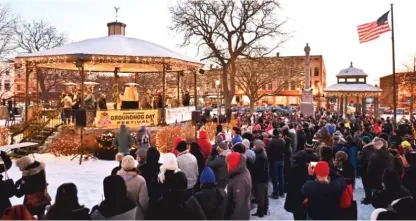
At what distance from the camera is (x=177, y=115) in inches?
788

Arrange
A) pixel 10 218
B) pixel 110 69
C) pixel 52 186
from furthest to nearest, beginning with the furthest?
pixel 110 69, pixel 52 186, pixel 10 218

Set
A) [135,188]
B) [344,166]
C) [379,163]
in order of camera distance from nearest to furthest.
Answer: [135,188] < [344,166] < [379,163]

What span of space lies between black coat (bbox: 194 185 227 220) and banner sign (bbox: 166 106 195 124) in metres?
14.0

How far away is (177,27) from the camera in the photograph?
34.8m

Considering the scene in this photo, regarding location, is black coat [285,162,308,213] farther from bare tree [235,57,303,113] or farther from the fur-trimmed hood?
bare tree [235,57,303,113]

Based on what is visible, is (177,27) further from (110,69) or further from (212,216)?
(212,216)

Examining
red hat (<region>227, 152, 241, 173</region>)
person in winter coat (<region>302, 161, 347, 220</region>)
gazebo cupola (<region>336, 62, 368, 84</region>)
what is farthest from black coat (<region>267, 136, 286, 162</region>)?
gazebo cupola (<region>336, 62, 368, 84</region>)

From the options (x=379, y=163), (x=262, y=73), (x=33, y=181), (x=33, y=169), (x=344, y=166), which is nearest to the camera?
(x=33, y=181)

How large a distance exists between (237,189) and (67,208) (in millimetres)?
2964

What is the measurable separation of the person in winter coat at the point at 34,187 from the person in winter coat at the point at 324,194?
3.34m

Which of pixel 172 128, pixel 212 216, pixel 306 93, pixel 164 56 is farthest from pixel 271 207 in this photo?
pixel 306 93

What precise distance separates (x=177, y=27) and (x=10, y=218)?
106 feet

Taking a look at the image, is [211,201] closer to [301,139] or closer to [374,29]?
[301,139]

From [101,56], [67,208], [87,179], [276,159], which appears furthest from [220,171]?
[101,56]
